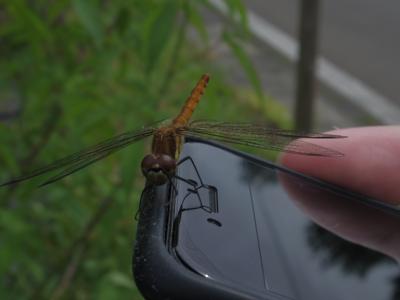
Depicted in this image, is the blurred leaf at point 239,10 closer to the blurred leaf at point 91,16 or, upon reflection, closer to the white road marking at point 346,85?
the blurred leaf at point 91,16

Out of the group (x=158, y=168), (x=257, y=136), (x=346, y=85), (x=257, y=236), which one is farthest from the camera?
(x=346, y=85)

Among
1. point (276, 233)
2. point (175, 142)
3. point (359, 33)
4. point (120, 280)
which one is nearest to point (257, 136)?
point (175, 142)

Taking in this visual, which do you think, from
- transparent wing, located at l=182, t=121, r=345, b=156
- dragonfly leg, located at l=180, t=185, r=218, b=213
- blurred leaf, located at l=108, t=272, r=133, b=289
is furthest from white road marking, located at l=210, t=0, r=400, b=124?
dragonfly leg, located at l=180, t=185, r=218, b=213

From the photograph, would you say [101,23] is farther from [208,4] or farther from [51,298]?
[51,298]

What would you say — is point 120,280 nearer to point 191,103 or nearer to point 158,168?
point 191,103

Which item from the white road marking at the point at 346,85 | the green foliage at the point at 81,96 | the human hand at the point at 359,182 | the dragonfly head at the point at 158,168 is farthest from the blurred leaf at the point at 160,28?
the white road marking at the point at 346,85

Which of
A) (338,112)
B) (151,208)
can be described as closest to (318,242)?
(151,208)
